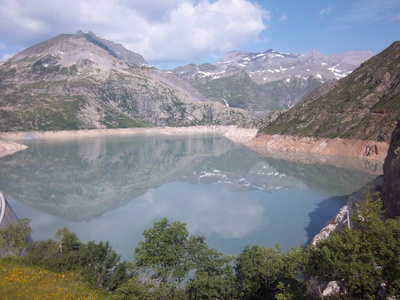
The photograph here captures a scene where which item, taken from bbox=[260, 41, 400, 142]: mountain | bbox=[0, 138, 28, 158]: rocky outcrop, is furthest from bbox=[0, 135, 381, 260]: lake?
bbox=[0, 138, 28, 158]: rocky outcrop

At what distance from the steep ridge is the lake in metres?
11.6

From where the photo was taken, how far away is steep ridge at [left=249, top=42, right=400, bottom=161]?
9838 centimetres

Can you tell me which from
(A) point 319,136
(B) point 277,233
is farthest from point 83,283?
(A) point 319,136

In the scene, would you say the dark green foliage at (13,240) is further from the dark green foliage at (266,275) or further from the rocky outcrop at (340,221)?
the rocky outcrop at (340,221)

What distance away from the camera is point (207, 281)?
17.5 m

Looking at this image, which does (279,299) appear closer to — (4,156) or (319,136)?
(319,136)

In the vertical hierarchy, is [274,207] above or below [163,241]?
below

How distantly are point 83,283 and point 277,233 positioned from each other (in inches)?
1006

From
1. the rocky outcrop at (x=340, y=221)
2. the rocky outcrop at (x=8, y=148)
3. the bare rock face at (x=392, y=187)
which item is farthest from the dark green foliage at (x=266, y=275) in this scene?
the rocky outcrop at (x=8, y=148)

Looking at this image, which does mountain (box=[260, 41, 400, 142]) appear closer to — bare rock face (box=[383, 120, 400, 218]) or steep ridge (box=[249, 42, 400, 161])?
steep ridge (box=[249, 42, 400, 161])

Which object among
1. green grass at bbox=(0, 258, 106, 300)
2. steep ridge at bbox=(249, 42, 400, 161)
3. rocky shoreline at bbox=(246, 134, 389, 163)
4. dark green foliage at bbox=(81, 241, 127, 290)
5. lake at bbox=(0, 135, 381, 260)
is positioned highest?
steep ridge at bbox=(249, 42, 400, 161)

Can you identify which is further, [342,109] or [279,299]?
[342,109]

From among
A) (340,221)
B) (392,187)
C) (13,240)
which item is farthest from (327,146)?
(13,240)

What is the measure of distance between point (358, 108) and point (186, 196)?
8528 centimetres
